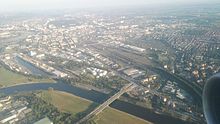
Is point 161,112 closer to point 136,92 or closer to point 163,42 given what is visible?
point 136,92

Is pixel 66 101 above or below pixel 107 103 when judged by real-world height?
below

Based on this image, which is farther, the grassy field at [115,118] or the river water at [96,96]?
the river water at [96,96]

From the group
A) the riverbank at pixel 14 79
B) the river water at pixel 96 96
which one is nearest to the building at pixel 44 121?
the river water at pixel 96 96

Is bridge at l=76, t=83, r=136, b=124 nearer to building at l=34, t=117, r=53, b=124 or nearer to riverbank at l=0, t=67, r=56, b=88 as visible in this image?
building at l=34, t=117, r=53, b=124

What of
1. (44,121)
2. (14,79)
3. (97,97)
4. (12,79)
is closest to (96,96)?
(97,97)

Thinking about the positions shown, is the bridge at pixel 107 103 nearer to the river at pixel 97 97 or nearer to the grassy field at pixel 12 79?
the river at pixel 97 97

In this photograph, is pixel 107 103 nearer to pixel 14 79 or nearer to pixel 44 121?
pixel 44 121
